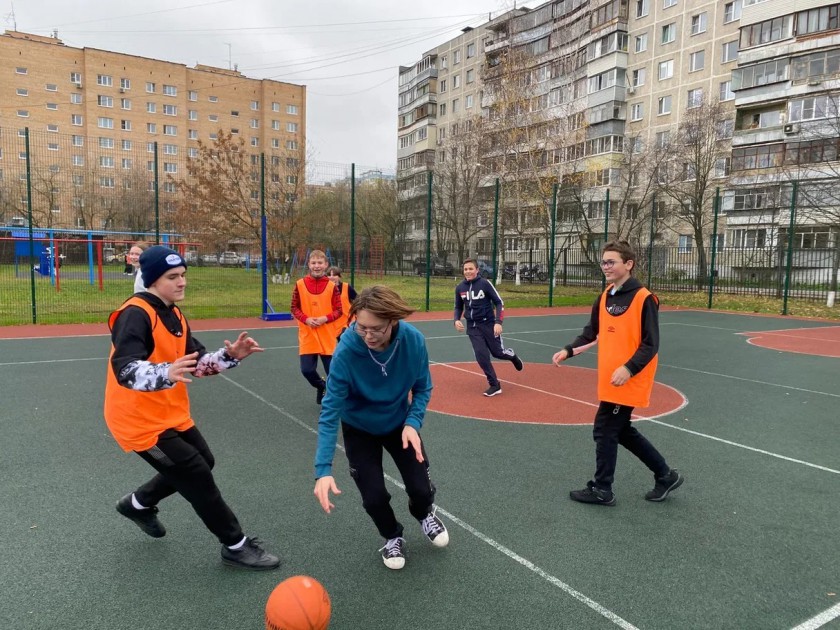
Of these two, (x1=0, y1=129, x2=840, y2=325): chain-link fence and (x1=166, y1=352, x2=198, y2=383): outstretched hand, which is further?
(x1=0, y1=129, x2=840, y2=325): chain-link fence

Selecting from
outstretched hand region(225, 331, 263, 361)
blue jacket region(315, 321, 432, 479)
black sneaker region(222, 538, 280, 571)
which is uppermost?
outstretched hand region(225, 331, 263, 361)

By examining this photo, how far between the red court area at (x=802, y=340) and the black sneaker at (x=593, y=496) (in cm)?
928

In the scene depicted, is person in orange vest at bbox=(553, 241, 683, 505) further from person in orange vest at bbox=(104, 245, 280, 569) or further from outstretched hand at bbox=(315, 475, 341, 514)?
person in orange vest at bbox=(104, 245, 280, 569)

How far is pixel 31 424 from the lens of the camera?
5.72 meters

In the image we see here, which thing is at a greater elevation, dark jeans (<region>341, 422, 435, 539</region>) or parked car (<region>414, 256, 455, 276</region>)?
parked car (<region>414, 256, 455, 276</region>)

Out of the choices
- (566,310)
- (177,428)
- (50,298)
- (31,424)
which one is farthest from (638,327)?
(50,298)

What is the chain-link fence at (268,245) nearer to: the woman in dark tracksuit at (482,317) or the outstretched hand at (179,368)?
the woman in dark tracksuit at (482,317)

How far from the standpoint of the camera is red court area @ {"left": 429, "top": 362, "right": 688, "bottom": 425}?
254 inches

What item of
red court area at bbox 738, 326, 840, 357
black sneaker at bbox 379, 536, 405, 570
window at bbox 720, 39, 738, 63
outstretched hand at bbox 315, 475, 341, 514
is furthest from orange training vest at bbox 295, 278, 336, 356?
window at bbox 720, 39, 738, 63

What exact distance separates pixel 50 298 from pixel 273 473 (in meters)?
17.8

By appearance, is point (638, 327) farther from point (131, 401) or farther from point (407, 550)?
point (131, 401)

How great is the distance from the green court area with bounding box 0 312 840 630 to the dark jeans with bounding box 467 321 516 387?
0.60 m

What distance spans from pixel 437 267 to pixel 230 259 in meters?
12.3

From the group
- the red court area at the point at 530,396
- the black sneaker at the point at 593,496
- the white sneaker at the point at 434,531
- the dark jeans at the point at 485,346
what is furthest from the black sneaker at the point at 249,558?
the dark jeans at the point at 485,346
